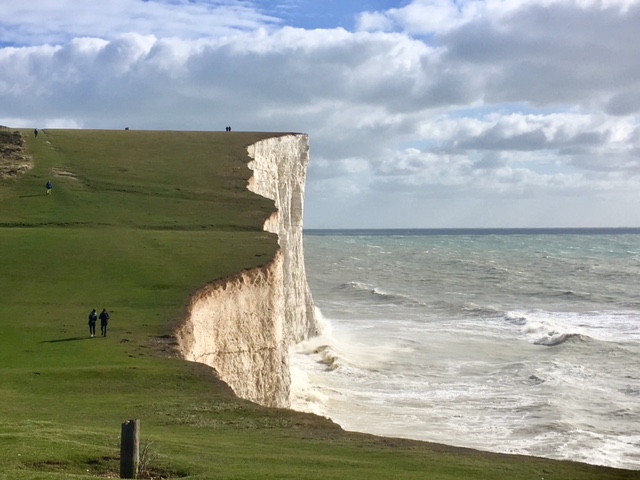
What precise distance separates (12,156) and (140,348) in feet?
125

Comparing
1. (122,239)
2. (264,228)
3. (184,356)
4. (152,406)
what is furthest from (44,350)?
(264,228)

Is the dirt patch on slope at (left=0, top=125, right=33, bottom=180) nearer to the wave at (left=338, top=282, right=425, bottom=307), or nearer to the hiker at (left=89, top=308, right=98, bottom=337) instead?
the wave at (left=338, top=282, right=425, bottom=307)

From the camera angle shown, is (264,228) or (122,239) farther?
(264,228)

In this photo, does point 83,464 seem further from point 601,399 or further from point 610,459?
point 601,399

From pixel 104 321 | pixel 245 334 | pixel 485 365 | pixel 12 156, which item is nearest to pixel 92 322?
pixel 104 321

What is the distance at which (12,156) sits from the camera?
58.8 metres

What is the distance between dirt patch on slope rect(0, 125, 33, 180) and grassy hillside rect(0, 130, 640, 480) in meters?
1.04

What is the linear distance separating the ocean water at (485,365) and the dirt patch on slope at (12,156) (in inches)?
814

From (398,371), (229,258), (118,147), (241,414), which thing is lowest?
(398,371)

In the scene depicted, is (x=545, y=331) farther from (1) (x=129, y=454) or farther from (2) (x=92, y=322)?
(1) (x=129, y=454)

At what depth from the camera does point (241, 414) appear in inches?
738

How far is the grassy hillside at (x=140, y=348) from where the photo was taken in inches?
573

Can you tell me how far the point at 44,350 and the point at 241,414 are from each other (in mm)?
7949

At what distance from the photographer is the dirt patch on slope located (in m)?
54.9
